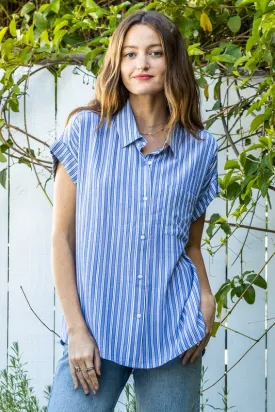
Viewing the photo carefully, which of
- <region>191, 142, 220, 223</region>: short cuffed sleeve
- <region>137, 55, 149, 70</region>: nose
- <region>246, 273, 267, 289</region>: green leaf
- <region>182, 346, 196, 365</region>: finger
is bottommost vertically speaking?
<region>182, 346, 196, 365</region>: finger

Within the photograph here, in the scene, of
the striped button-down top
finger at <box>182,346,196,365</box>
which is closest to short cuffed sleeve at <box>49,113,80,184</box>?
the striped button-down top

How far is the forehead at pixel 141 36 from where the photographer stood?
7.07 feet

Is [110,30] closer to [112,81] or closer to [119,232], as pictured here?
[112,81]

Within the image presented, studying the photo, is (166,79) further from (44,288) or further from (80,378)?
(44,288)

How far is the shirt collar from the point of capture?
212cm

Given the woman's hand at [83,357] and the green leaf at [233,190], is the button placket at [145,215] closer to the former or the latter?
the woman's hand at [83,357]

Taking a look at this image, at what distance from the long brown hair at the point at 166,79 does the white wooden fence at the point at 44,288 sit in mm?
1246

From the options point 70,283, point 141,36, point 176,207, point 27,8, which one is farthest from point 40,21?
point 70,283

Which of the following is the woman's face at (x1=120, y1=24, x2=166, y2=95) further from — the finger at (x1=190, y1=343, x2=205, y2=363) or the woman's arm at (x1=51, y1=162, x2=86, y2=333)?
the finger at (x1=190, y1=343, x2=205, y2=363)

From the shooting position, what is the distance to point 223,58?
3.01 meters

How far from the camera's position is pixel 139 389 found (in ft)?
6.86

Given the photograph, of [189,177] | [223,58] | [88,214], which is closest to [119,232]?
[88,214]

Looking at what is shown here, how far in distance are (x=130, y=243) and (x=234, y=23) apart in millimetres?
1344

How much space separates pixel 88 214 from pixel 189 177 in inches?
9.5
